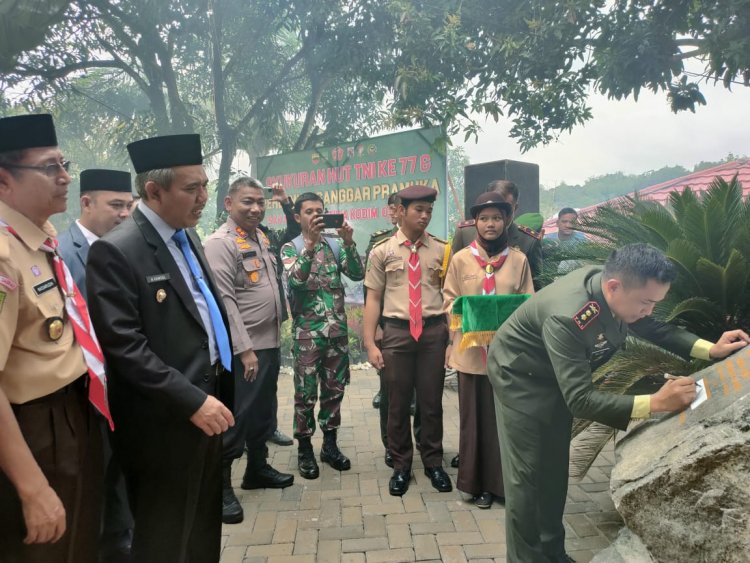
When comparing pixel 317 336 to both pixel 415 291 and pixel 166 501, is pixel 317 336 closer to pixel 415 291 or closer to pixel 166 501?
pixel 415 291

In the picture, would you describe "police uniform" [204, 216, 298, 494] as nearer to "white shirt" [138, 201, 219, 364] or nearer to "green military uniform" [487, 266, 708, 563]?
"white shirt" [138, 201, 219, 364]

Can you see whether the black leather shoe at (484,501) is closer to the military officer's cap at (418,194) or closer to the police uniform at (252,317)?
the police uniform at (252,317)

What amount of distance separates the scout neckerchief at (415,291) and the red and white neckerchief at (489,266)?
0.38 m

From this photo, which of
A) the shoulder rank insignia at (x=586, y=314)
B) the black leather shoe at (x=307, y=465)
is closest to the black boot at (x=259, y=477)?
the black leather shoe at (x=307, y=465)

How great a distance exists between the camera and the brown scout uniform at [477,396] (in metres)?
3.24

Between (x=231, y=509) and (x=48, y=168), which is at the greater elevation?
(x=48, y=168)

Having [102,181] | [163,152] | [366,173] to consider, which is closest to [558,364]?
[163,152]

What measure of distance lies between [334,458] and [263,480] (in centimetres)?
54

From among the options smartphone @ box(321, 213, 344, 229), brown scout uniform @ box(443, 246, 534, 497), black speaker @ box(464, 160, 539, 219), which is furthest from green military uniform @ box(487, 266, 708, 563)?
black speaker @ box(464, 160, 539, 219)

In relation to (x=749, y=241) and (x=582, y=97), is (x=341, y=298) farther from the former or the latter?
(x=582, y=97)

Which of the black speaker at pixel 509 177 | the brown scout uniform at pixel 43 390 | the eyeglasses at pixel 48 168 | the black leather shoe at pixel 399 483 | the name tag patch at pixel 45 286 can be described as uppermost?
the black speaker at pixel 509 177

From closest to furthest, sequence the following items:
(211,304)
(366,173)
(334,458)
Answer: (211,304) → (334,458) → (366,173)

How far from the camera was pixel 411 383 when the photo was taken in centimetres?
353

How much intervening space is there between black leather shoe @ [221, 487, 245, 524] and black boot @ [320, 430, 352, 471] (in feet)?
2.68
